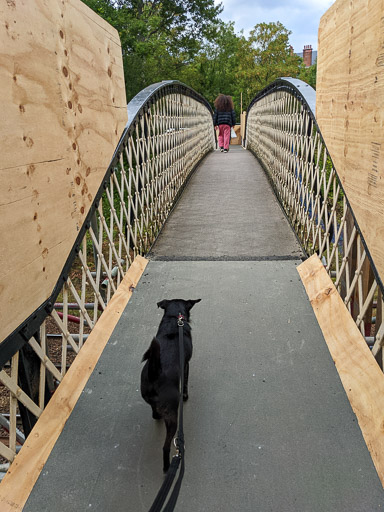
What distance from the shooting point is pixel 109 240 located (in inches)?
123

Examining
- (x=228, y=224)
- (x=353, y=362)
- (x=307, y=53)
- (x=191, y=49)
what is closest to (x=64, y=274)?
(x=353, y=362)

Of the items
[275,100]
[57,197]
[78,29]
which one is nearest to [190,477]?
[57,197]

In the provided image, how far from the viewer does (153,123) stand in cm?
452

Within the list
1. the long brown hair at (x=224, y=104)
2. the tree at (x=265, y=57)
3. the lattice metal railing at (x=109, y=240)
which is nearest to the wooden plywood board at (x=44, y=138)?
the lattice metal railing at (x=109, y=240)

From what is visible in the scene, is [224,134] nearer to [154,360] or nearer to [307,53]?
[154,360]

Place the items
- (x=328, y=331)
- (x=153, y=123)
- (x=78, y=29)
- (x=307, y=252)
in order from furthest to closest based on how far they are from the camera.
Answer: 1. (x=153, y=123)
2. (x=307, y=252)
3. (x=328, y=331)
4. (x=78, y=29)

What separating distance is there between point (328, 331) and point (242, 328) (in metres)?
0.51

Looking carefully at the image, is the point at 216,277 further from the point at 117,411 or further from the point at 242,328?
the point at 117,411

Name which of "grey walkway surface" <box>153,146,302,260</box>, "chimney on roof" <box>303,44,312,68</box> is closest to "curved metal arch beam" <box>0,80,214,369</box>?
"grey walkway surface" <box>153,146,302,260</box>

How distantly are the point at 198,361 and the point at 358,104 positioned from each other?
157 centimetres

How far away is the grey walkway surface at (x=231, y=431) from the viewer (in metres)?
1.60

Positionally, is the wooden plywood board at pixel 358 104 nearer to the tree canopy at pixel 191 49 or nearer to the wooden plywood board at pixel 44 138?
the wooden plywood board at pixel 44 138

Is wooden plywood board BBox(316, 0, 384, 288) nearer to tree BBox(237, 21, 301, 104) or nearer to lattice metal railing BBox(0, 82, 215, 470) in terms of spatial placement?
lattice metal railing BBox(0, 82, 215, 470)

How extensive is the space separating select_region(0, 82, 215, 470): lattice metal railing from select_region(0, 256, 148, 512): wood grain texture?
60 mm
